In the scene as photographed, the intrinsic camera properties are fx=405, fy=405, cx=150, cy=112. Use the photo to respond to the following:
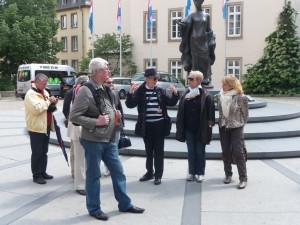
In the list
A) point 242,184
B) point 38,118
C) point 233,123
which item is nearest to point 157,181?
point 242,184

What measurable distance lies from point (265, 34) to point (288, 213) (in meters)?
24.1

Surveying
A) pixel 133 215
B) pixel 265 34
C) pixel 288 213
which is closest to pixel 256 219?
pixel 288 213

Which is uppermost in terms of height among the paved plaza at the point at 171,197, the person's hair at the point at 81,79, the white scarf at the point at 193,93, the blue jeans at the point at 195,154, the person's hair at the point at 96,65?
the person's hair at the point at 96,65

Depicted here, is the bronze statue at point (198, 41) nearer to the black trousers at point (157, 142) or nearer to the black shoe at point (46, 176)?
the black trousers at point (157, 142)

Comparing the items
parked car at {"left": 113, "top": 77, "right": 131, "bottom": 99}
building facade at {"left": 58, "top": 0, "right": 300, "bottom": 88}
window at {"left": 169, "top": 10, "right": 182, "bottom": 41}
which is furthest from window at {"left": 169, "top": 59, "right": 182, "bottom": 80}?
parked car at {"left": 113, "top": 77, "right": 131, "bottom": 99}

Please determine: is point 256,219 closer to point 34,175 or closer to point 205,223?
point 205,223

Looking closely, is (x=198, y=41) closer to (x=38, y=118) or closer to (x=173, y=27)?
(x=38, y=118)

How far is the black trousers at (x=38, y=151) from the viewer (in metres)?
6.19

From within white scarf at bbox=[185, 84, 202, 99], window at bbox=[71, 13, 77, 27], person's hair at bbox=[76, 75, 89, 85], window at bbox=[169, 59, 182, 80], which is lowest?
→ white scarf at bbox=[185, 84, 202, 99]

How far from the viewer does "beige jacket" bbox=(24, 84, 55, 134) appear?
6047mm

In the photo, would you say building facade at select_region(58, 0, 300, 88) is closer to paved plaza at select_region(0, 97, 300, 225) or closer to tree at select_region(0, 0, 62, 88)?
tree at select_region(0, 0, 62, 88)

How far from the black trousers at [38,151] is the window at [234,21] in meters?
23.8

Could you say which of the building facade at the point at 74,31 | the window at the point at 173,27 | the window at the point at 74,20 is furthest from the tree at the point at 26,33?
the window at the point at 173,27

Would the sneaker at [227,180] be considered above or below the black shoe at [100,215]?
above
